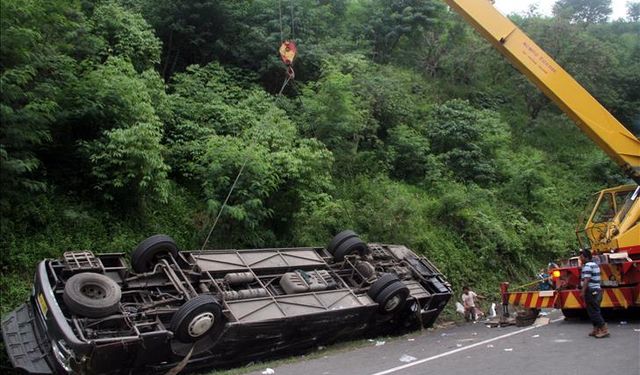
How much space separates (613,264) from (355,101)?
27.3 feet

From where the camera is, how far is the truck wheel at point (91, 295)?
21.4 ft

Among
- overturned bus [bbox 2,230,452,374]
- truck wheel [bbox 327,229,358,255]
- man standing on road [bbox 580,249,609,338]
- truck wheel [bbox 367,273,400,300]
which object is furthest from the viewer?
truck wheel [bbox 327,229,358,255]

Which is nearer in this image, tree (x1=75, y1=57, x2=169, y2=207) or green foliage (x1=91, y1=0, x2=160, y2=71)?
tree (x1=75, y1=57, x2=169, y2=207)

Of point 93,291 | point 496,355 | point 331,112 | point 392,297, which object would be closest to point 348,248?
point 392,297

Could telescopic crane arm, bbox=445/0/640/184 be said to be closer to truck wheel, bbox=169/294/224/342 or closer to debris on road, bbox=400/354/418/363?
debris on road, bbox=400/354/418/363

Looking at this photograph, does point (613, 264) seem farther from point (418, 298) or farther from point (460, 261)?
A: point (460, 261)

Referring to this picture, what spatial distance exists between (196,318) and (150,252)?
1.61 meters

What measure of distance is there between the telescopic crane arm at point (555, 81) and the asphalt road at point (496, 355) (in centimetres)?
348

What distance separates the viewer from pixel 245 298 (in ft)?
26.3

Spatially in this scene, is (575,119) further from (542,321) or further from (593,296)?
(542,321)

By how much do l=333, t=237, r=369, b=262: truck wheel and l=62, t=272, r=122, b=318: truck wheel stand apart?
14.4ft

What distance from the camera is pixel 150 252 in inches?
313

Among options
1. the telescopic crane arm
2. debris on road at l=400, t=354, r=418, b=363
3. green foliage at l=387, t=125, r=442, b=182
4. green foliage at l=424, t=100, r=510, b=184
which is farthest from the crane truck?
green foliage at l=424, t=100, r=510, b=184

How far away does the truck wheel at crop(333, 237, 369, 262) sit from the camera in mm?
10195
